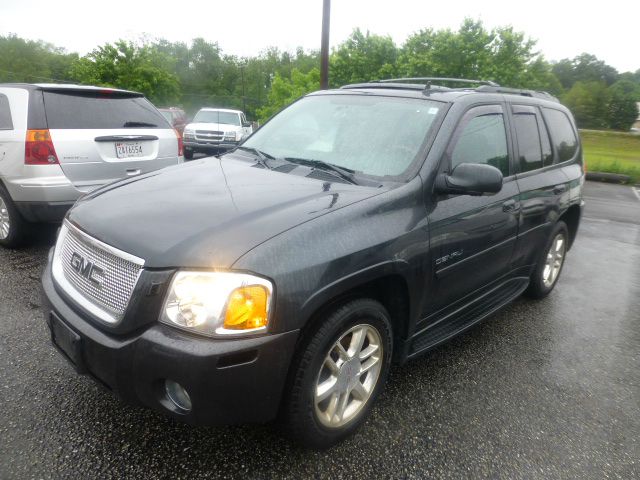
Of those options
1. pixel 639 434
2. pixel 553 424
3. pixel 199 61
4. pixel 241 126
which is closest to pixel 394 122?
pixel 553 424

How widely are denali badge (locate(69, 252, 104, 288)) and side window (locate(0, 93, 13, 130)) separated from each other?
10.3 feet

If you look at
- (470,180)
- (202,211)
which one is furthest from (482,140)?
(202,211)

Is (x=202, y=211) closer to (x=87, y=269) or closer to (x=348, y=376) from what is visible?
(x=87, y=269)

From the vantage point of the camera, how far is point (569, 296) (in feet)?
15.8

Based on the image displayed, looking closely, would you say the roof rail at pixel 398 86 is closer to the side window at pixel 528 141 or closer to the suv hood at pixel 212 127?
the side window at pixel 528 141

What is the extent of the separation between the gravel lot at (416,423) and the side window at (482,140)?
1350 millimetres

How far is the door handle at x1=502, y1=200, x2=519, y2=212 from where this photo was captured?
325 cm

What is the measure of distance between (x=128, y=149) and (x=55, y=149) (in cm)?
73

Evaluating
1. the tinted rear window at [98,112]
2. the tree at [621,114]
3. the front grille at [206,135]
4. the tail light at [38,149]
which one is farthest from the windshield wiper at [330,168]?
the tree at [621,114]

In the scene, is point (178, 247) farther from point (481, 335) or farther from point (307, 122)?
point (481, 335)

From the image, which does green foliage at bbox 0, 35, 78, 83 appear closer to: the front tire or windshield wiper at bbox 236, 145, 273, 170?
windshield wiper at bbox 236, 145, 273, 170

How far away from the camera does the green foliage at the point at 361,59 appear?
25.0 metres

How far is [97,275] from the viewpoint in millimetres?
2141

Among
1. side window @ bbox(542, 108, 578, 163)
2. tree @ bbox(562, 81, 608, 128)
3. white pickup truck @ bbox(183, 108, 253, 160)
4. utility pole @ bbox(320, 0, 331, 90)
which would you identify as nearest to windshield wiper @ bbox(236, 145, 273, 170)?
side window @ bbox(542, 108, 578, 163)
